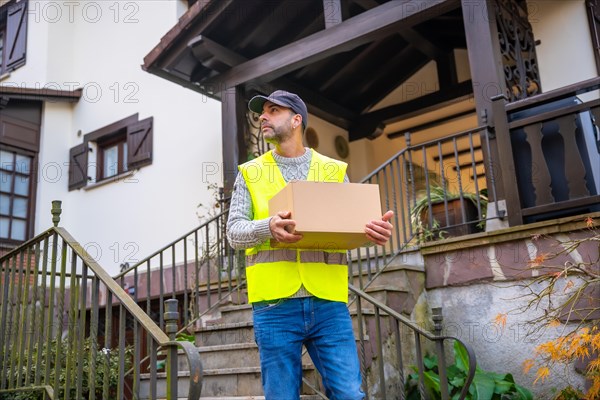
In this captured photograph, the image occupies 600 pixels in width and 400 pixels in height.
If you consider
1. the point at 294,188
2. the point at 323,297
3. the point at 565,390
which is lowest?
the point at 565,390

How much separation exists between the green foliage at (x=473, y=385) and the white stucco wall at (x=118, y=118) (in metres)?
4.61

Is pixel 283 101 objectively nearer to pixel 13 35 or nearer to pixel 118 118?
pixel 118 118

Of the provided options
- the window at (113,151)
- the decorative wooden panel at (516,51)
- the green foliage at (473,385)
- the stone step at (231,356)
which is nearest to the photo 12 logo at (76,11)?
the window at (113,151)

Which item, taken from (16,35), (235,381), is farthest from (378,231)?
(16,35)

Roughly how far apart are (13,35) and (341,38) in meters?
7.90

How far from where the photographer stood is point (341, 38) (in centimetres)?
647

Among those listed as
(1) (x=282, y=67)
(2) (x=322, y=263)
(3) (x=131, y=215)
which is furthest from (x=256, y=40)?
(2) (x=322, y=263)

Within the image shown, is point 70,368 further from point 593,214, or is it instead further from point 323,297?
point 593,214

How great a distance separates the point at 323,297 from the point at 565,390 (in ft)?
9.08

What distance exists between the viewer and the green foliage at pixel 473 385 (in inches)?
166

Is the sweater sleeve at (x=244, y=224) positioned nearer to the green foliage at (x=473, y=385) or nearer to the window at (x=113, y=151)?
the green foliage at (x=473, y=385)

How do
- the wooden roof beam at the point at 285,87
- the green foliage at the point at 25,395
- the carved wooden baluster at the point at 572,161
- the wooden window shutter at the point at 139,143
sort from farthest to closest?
1. the wooden window shutter at the point at 139,143
2. the wooden roof beam at the point at 285,87
3. the carved wooden baluster at the point at 572,161
4. the green foliage at the point at 25,395

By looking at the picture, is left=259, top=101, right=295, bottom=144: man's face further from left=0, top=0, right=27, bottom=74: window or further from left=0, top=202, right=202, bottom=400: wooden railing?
left=0, top=0, right=27, bottom=74: window

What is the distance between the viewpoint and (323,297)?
233cm
